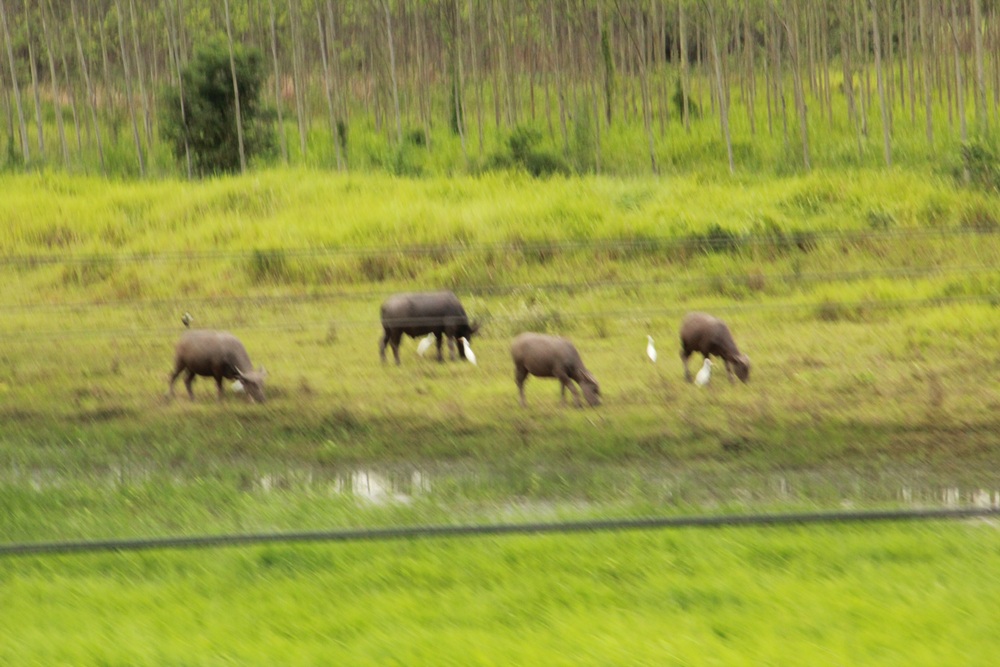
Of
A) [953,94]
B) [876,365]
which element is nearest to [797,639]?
[876,365]

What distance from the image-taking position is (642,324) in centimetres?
1494

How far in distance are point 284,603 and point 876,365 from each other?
830 centimetres

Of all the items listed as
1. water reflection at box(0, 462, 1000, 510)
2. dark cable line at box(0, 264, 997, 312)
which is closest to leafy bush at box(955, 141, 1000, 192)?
dark cable line at box(0, 264, 997, 312)

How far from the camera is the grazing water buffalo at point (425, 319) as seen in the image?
13.4 m

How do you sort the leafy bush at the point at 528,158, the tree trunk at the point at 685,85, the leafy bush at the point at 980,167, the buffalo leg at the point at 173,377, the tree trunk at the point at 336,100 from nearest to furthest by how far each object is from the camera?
the buffalo leg at the point at 173,377 → the leafy bush at the point at 980,167 → the leafy bush at the point at 528,158 → the tree trunk at the point at 336,100 → the tree trunk at the point at 685,85

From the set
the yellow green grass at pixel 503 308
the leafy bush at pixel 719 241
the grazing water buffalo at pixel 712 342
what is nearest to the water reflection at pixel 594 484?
the yellow green grass at pixel 503 308

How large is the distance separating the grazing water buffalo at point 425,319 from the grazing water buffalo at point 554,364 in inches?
85.3

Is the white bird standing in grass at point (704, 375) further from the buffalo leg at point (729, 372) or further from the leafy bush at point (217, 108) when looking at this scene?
the leafy bush at point (217, 108)

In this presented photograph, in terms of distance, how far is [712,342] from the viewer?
11.9 metres

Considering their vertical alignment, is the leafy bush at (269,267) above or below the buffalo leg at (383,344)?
above

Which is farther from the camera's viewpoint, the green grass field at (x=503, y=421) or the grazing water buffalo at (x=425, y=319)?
the grazing water buffalo at (x=425, y=319)

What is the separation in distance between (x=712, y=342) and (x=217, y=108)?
18392mm

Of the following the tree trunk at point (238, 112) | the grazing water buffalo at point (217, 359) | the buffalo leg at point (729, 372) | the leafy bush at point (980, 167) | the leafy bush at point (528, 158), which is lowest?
the buffalo leg at point (729, 372)

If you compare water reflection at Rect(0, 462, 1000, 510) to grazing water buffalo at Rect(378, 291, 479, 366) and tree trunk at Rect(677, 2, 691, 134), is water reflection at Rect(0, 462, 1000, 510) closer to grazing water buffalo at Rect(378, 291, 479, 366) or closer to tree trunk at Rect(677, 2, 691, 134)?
grazing water buffalo at Rect(378, 291, 479, 366)
